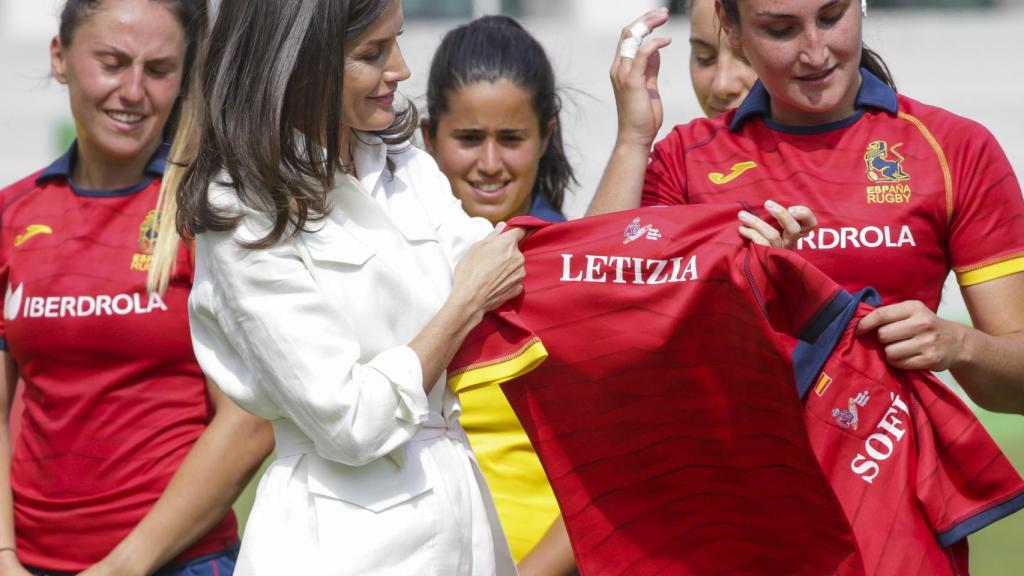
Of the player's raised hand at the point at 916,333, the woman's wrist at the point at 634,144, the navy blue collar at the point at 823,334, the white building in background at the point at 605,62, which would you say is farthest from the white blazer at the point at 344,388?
the white building in background at the point at 605,62

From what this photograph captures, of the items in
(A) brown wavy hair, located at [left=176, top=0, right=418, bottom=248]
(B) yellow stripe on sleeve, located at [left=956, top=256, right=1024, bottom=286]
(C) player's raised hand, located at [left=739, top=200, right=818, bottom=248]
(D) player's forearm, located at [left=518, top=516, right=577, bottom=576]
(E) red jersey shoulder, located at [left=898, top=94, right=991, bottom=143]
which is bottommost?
(D) player's forearm, located at [left=518, top=516, right=577, bottom=576]

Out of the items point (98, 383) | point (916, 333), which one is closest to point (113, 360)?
point (98, 383)

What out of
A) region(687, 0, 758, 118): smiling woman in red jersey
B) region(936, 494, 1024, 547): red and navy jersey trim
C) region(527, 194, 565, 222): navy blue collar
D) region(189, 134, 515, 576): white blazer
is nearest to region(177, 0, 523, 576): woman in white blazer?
region(189, 134, 515, 576): white blazer

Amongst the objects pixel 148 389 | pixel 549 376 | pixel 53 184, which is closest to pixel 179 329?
pixel 148 389

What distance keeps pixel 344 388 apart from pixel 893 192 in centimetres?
113

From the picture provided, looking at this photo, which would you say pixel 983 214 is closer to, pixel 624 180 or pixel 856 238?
pixel 856 238

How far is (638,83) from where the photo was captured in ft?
9.65

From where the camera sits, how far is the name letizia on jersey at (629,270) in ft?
8.52

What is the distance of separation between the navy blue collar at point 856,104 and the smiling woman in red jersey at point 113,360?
1310 mm

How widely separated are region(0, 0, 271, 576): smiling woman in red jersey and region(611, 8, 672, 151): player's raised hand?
1.03 m

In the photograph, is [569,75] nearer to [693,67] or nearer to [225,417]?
[693,67]

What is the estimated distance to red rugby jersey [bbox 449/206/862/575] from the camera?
2.55 meters

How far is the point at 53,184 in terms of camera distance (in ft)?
11.6

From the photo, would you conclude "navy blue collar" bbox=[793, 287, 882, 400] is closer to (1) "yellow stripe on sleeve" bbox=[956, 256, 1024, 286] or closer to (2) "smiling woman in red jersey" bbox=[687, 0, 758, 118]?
(1) "yellow stripe on sleeve" bbox=[956, 256, 1024, 286]
